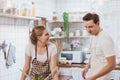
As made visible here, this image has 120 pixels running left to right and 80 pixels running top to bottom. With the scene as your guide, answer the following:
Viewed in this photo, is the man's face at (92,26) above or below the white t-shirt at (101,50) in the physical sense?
above

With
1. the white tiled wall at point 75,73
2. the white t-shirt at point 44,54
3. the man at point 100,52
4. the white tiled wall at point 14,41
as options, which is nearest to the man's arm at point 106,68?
the man at point 100,52

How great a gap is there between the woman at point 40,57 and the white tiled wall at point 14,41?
710 mm

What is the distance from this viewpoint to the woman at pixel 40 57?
213cm

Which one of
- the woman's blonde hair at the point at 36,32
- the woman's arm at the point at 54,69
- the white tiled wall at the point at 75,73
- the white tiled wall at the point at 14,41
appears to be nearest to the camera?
the woman's arm at the point at 54,69

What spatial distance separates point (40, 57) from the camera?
216 centimetres

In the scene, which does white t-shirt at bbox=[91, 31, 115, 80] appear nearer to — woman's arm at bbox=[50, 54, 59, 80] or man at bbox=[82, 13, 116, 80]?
man at bbox=[82, 13, 116, 80]

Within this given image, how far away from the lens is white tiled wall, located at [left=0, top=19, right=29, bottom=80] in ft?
9.23

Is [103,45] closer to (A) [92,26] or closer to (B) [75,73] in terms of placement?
(A) [92,26]

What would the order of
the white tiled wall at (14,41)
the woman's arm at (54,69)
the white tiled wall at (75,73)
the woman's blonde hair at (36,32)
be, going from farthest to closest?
Answer: the white tiled wall at (75,73) → the white tiled wall at (14,41) → the woman's blonde hair at (36,32) → the woman's arm at (54,69)

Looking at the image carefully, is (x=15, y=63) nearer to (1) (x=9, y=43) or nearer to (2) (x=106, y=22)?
(1) (x=9, y=43)

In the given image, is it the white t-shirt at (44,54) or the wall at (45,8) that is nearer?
the white t-shirt at (44,54)

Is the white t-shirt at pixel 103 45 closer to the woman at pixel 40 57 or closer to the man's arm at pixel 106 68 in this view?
the man's arm at pixel 106 68

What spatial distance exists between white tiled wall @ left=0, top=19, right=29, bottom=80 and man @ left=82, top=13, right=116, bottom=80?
109 centimetres

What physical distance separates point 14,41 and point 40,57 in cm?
99
